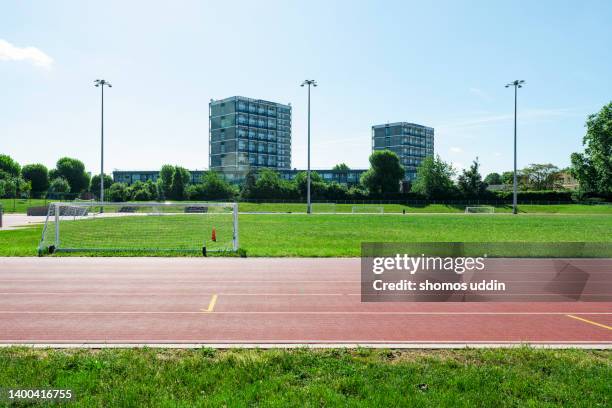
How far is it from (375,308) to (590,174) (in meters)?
67.0

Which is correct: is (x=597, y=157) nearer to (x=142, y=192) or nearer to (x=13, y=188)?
(x=142, y=192)

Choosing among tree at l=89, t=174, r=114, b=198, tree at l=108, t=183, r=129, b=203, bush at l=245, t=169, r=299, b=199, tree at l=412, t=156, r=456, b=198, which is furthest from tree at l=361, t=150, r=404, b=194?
tree at l=89, t=174, r=114, b=198

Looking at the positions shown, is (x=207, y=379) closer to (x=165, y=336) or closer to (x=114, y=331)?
(x=165, y=336)

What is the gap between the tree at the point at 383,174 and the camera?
91188 mm

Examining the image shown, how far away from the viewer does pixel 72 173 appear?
11206cm

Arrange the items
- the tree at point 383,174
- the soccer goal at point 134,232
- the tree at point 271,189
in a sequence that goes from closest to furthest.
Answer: the soccer goal at point 134,232 → the tree at point 271,189 → the tree at point 383,174

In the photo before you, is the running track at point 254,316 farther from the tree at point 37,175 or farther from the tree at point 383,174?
the tree at point 37,175

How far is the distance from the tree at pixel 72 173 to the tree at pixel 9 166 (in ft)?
25.4

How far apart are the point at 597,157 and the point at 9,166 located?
119 metres

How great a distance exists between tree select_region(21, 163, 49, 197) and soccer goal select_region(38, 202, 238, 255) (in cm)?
8083

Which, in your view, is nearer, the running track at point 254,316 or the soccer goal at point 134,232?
the running track at point 254,316

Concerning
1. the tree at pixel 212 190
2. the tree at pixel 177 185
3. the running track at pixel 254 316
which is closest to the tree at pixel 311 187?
the tree at pixel 212 190

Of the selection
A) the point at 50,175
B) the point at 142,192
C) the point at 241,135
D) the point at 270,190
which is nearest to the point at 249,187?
the point at 270,190

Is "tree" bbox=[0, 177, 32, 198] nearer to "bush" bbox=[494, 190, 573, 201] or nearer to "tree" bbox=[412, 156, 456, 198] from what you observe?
"tree" bbox=[412, 156, 456, 198]
